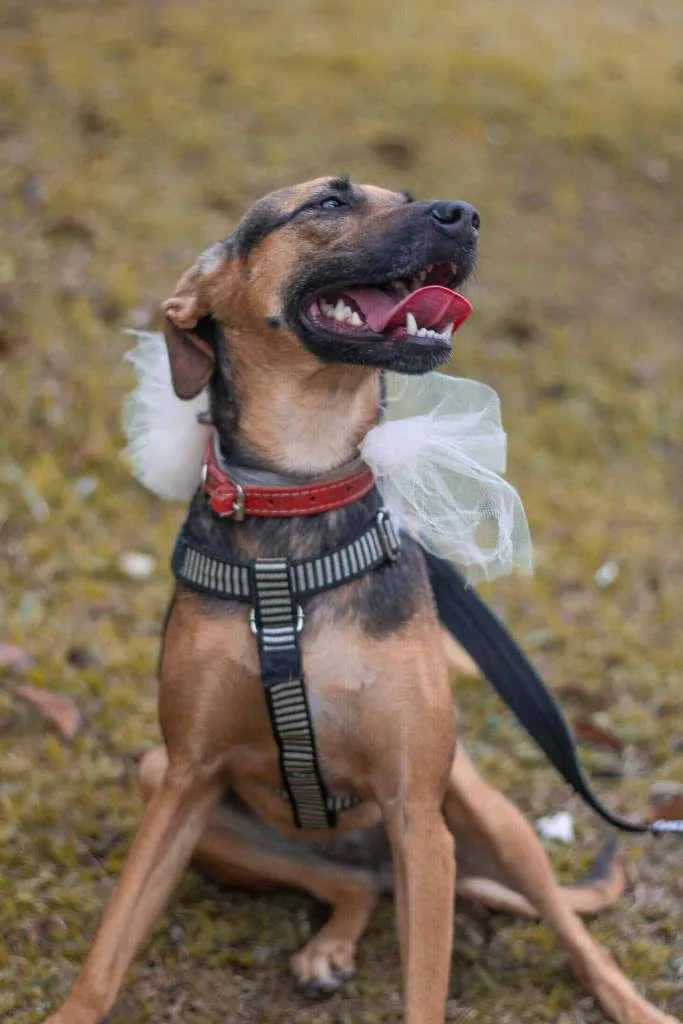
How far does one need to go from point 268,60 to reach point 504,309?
108 inches

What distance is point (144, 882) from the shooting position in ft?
10.4

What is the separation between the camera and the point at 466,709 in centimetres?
486

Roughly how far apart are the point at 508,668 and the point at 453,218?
52.7 inches

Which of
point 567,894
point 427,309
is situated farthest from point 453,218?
point 567,894

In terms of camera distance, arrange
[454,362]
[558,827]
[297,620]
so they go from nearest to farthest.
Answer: [297,620]
[558,827]
[454,362]

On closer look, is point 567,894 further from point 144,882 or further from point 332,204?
point 332,204

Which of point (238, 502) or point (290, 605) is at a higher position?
point (238, 502)

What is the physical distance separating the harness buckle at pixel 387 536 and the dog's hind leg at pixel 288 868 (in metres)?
0.96

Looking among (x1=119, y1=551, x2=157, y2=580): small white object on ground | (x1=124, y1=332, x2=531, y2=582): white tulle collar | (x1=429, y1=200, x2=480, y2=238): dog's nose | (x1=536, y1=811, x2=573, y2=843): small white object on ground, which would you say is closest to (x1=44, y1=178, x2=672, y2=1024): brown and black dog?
(x1=429, y1=200, x2=480, y2=238): dog's nose

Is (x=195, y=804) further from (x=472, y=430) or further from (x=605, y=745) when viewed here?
(x=605, y=745)

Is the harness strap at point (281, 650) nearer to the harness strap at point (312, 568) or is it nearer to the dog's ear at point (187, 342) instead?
the harness strap at point (312, 568)

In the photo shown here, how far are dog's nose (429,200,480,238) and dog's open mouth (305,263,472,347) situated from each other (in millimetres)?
94

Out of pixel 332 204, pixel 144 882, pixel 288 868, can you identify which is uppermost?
pixel 332 204

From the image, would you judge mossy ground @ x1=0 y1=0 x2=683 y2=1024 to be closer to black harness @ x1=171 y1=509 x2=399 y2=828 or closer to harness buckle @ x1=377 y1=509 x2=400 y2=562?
black harness @ x1=171 y1=509 x2=399 y2=828
